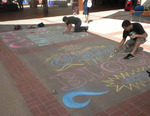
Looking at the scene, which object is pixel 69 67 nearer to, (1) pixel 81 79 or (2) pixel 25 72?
(1) pixel 81 79

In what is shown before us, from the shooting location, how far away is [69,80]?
143 inches

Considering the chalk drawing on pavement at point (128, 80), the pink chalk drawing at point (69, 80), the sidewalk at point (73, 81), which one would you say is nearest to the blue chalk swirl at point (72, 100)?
the sidewalk at point (73, 81)

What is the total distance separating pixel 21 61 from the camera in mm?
4754

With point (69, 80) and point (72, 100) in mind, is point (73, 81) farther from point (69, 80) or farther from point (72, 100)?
point (72, 100)

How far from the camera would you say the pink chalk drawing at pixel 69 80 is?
3391mm

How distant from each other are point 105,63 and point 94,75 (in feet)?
2.56

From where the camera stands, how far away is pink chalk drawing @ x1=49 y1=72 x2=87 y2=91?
3.39 m

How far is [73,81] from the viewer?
3.59m

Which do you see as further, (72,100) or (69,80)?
(69,80)

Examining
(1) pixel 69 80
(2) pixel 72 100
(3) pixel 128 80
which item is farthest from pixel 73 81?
(3) pixel 128 80

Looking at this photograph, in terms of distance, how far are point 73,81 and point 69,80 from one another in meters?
0.11

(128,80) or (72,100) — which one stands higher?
(128,80)

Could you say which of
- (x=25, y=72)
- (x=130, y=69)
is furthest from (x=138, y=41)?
(x=25, y=72)

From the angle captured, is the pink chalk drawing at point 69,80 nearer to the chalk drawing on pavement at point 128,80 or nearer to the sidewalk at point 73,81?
the sidewalk at point 73,81
